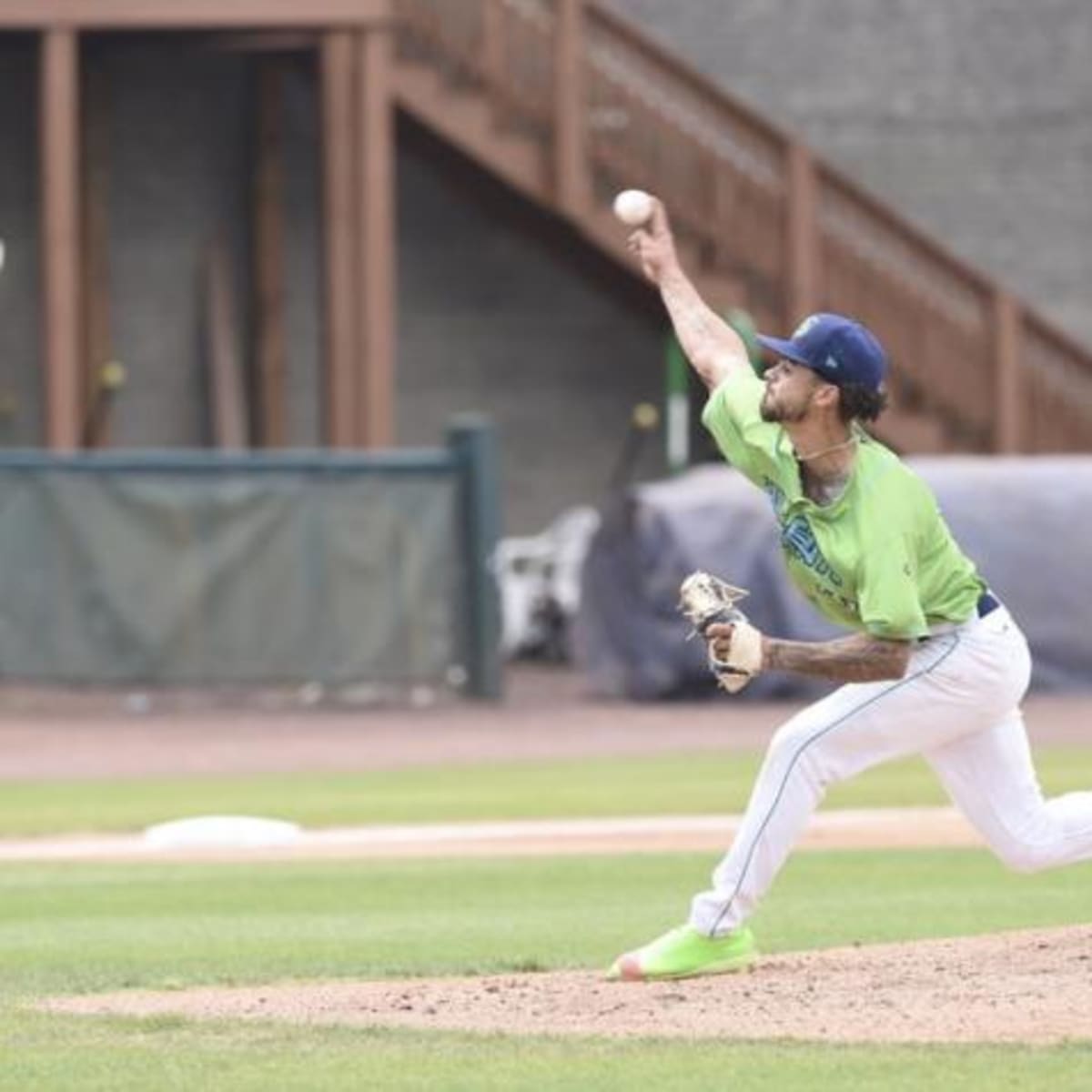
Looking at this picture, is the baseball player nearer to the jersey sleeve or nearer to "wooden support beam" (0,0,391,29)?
the jersey sleeve

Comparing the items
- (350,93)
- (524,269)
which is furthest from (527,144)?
(524,269)

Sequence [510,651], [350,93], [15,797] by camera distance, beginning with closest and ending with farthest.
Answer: [15,797] → [350,93] → [510,651]

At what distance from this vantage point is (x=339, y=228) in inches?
1078

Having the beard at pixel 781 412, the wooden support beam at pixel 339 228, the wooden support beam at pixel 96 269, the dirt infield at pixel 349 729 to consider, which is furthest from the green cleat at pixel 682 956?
the wooden support beam at pixel 96 269

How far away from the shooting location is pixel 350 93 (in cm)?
2731

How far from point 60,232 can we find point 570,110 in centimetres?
405

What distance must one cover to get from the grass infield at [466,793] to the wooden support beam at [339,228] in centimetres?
695

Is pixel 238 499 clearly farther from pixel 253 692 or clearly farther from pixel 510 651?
pixel 510 651

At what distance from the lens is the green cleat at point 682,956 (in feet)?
31.9

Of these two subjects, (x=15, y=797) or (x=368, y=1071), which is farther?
(x=15, y=797)

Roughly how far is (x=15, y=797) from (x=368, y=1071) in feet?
37.0

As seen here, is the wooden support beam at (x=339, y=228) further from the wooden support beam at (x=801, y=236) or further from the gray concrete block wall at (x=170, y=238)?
the wooden support beam at (x=801, y=236)

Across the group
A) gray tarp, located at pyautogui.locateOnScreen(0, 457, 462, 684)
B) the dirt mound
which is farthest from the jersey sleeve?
gray tarp, located at pyautogui.locateOnScreen(0, 457, 462, 684)

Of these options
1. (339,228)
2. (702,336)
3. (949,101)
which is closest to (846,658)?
(702,336)
